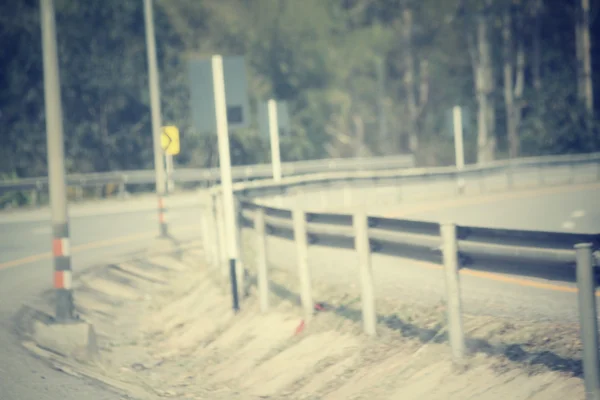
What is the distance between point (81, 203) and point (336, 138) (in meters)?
33.2

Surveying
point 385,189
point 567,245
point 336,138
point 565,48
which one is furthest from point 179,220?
point 565,48

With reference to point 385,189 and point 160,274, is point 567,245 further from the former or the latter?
point 385,189

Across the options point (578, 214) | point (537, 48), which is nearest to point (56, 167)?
point (578, 214)

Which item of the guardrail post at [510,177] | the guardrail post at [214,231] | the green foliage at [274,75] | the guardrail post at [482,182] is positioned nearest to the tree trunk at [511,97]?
the green foliage at [274,75]

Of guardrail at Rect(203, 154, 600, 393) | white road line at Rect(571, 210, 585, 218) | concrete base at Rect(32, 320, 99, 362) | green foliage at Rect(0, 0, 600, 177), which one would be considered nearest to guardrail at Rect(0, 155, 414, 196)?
green foliage at Rect(0, 0, 600, 177)

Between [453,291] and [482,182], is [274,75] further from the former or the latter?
[453,291]

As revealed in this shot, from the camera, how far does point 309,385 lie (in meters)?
7.74

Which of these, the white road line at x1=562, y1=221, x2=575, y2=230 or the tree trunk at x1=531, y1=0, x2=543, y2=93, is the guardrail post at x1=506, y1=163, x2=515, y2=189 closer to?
the white road line at x1=562, y1=221, x2=575, y2=230

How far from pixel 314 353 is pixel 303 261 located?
4.30ft

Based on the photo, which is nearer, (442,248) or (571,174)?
(442,248)

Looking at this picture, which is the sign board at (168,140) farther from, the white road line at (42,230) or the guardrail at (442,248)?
the guardrail at (442,248)

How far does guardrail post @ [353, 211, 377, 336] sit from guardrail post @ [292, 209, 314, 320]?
3.46 feet

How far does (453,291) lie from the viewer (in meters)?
7.23

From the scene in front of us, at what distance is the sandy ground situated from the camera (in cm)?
669
